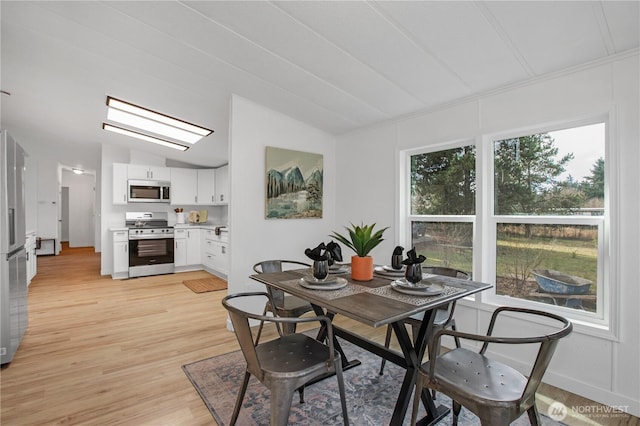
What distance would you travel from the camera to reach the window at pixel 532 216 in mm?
2199

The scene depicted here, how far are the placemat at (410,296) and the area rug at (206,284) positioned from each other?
3.76 m

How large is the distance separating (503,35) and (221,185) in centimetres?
556

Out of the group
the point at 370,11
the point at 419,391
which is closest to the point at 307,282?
the point at 419,391

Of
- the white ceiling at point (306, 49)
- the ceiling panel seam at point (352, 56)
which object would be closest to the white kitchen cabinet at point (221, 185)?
the white ceiling at point (306, 49)

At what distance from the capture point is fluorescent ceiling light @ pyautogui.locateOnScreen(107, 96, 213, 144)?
4.11 meters

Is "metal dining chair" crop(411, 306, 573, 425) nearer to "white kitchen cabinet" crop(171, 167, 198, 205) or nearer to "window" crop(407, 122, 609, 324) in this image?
"window" crop(407, 122, 609, 324)

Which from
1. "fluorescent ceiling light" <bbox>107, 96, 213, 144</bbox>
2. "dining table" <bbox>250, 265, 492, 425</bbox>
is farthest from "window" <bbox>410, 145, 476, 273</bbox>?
"fluorescent ceiling light" <bbox>107, 96, 213, 144</bbox>

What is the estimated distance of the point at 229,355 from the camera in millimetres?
2701

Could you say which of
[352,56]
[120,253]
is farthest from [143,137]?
[352,56]

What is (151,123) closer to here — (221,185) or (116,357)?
(221,185)

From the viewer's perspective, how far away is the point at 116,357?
2676 millimetres

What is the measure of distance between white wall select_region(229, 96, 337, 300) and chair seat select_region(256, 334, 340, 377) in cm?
167

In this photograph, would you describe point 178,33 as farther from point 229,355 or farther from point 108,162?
point 108,162

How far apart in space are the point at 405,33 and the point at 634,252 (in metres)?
1.99
